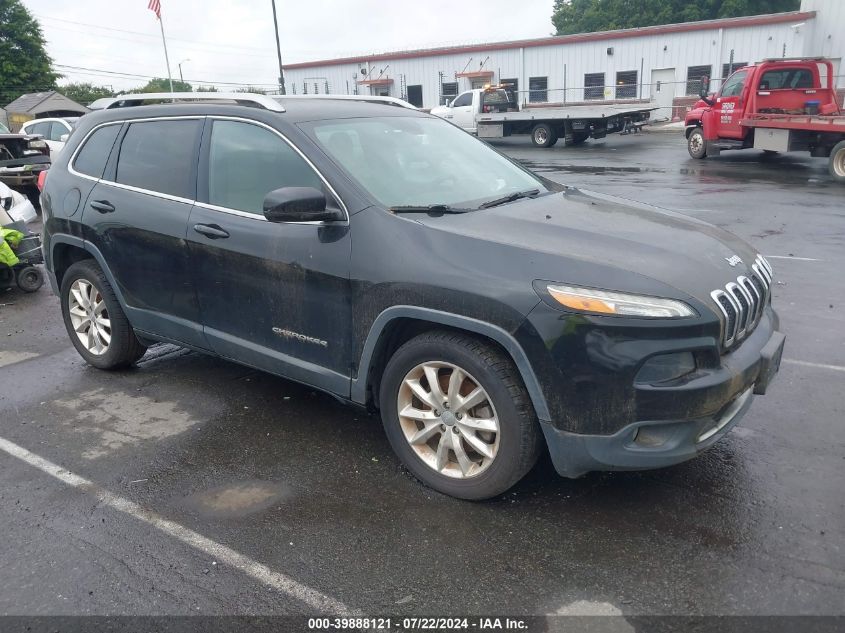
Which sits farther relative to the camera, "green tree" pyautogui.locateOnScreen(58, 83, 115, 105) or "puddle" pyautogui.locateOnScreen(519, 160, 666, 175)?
"green tree" pyautogui.locateOnScreen(58, 83, 115, 105)

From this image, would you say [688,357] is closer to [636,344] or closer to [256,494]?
[636,344]

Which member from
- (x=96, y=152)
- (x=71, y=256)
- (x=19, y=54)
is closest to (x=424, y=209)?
(x=96, y=152)

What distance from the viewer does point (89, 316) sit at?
17.1ft

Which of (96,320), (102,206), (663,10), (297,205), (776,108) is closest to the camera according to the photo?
(297,205)

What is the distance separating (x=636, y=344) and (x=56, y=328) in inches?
219

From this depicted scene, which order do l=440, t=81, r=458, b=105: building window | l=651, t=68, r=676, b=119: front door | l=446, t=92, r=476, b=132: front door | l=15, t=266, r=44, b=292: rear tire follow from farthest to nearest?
l=440, t=81, r=458, b=105: building window < l=651, t=68, r=676, b=119: front door < l=446, t=92, r=476, b=132: front door < l=15, t=266, r=44, b=292: rear tire

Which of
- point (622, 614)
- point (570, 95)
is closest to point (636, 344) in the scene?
point (622, 614)

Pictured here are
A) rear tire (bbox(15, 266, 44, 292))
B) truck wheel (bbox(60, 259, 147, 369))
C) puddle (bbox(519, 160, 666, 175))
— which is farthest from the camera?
puddle (bbox(519, 160, 666, 175))

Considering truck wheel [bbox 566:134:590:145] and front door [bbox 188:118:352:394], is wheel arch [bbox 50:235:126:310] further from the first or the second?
truck wheel [bbox 566:134:590:145]

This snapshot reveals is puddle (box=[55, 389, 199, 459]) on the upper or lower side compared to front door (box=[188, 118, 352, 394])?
lower

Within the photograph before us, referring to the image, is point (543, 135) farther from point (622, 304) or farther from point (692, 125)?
point (622, 304)

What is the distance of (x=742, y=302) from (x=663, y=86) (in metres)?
36.0

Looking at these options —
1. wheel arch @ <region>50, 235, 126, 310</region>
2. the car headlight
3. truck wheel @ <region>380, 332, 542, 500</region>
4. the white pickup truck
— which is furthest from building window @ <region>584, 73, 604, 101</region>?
the car headlight

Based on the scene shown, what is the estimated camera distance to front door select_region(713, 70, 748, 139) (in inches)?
668
